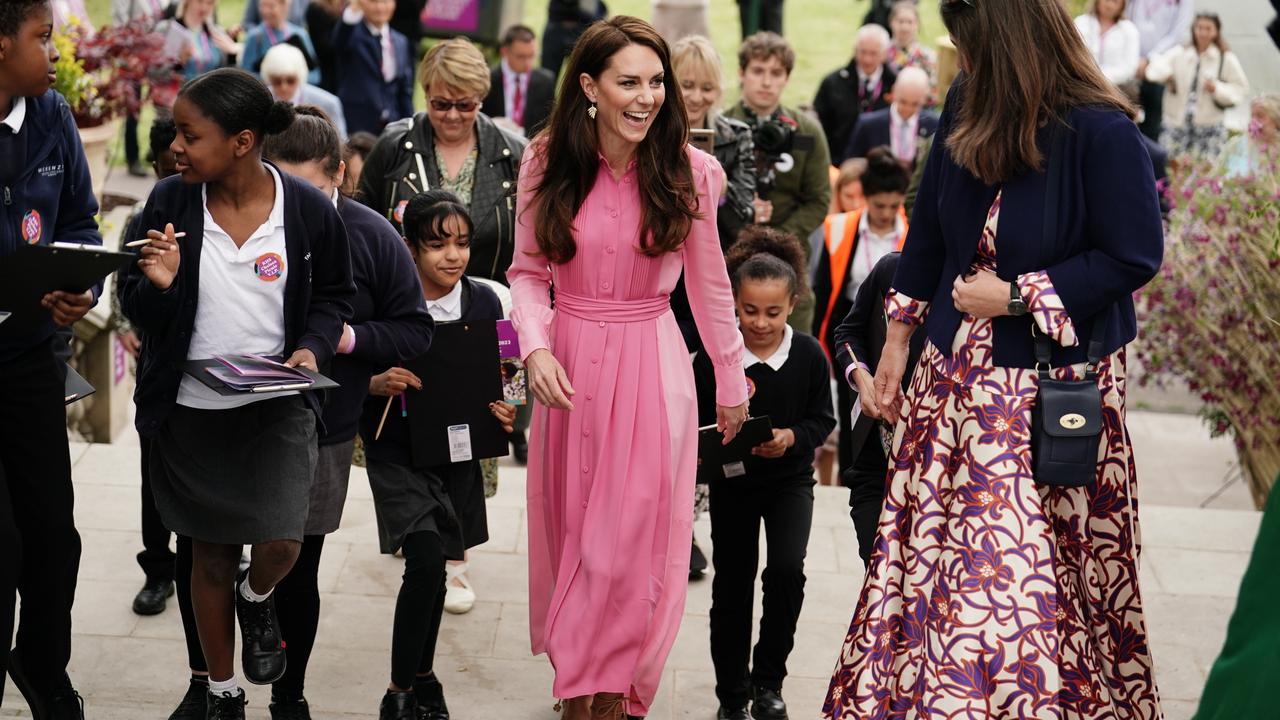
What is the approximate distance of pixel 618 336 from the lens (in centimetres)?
462

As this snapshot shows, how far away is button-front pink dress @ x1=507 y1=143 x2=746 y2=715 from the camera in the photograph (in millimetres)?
4594

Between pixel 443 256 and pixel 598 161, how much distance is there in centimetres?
78

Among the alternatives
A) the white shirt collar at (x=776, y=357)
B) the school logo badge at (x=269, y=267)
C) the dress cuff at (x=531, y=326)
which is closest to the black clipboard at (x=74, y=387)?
the school logo badge at (x=269, y=267)

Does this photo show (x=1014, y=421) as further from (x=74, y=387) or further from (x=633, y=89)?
(x=74, y=387)

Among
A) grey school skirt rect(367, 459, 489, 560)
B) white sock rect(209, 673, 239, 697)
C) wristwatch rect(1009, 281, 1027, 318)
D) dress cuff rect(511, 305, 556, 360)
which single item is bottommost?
white sock rect(209, 673, 239, 697)

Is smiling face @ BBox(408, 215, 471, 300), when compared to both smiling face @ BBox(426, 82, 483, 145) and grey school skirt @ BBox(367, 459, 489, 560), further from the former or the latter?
smiling face @ BBox(426, 82, 483, 145)

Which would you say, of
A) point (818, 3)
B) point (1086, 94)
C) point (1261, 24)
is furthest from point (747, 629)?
point (818, 3)

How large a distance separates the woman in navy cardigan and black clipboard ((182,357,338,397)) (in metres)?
1.49

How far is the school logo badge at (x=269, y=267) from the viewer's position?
4.23 m

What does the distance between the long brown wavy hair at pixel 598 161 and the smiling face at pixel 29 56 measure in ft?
4.49

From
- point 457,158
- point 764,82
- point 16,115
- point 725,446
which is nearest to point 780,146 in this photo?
point 764,82

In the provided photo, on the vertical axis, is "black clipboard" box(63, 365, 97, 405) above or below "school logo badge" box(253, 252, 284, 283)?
below

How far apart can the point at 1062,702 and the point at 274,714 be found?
2.31m

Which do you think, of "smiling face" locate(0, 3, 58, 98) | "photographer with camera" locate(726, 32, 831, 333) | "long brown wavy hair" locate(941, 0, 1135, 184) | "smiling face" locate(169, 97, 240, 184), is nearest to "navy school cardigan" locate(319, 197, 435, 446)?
"smiling face" locate(169, 97, 240, 184)
